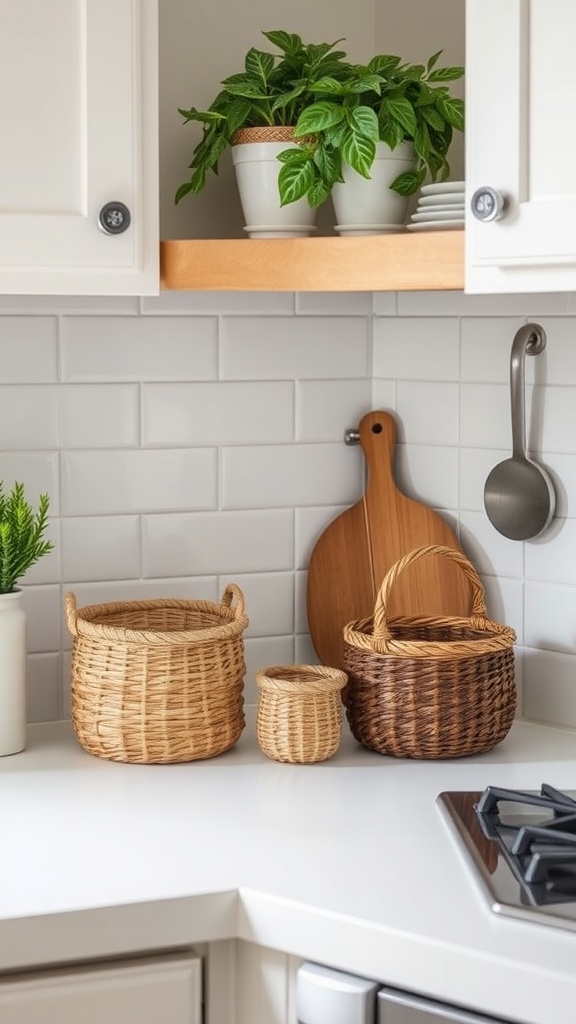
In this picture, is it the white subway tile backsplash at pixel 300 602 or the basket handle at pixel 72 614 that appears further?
the white subway tile backsplash at pixel 300 602

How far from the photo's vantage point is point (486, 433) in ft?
6.82

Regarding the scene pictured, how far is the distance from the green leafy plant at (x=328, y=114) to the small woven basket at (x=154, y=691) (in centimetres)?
59

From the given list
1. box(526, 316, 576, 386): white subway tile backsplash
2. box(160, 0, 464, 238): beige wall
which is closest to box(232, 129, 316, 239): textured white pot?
box(160, 0, 464, 238): beige wall

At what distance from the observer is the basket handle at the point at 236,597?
75.5 inches

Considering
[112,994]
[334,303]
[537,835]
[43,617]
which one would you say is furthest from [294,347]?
[112,994]

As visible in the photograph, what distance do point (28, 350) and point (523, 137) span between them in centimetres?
80

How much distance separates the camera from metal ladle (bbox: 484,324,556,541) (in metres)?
1.95

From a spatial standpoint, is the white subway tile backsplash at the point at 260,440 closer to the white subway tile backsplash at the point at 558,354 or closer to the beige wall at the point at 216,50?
the white subway tile backsplash at the point at 558,354

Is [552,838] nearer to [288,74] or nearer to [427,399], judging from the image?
[427,399]

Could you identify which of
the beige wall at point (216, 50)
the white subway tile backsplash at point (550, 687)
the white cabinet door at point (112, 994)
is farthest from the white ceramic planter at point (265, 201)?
the white cabinet door at point (112, 994)

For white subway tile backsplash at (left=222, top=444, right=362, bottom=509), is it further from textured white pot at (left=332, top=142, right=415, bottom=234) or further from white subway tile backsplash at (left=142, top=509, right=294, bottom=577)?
textured white pot at (left=332, top=142, right=415, bottom=234)

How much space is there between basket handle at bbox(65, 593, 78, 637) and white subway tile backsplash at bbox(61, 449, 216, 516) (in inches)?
6.9

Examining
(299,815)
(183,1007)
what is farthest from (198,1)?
(183,1007)

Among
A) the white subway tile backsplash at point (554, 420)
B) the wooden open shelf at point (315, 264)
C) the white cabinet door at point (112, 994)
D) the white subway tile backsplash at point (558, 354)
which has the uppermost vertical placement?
the wooden open shelf at point (315, 264)
